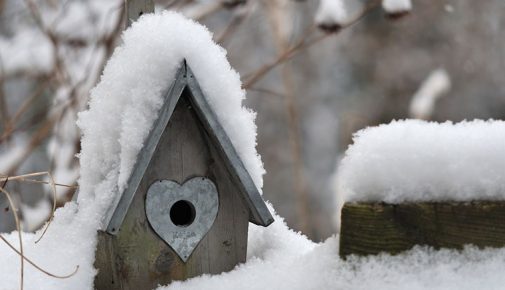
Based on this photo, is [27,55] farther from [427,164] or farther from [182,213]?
[427,164]

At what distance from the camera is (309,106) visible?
7.70 m

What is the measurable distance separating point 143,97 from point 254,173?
295mm

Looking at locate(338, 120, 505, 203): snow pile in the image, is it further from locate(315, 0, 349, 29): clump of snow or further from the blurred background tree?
the blurred background tree

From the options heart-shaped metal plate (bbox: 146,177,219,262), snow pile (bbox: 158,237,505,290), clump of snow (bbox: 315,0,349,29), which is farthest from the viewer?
clump of snow (bbox: 315,0,349,29)

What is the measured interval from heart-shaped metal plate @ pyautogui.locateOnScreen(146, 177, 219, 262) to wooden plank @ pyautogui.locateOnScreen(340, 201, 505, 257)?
1.22 ft

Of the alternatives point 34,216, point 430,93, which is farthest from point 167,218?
point 430,93

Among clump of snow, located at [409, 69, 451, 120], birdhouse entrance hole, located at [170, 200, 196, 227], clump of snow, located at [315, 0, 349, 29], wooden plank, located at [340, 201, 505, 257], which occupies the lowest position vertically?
wooden plank, located at [340, 201, 505, 257]

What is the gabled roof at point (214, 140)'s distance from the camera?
126 cm

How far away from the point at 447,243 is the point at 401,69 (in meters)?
5.75

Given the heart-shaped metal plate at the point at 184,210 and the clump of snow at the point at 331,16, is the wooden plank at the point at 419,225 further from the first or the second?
the clump of snow at the point at 331,16

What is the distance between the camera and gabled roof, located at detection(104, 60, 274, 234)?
126 cm

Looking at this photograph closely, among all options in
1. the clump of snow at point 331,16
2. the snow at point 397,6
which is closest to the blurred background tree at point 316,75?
the clump of snow at point 331,16

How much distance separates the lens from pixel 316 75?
7.76 metres

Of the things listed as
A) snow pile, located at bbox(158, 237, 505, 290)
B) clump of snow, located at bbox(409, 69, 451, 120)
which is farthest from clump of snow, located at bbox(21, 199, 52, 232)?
clump of snow, located at bbox(409, 69, 451, 120)
